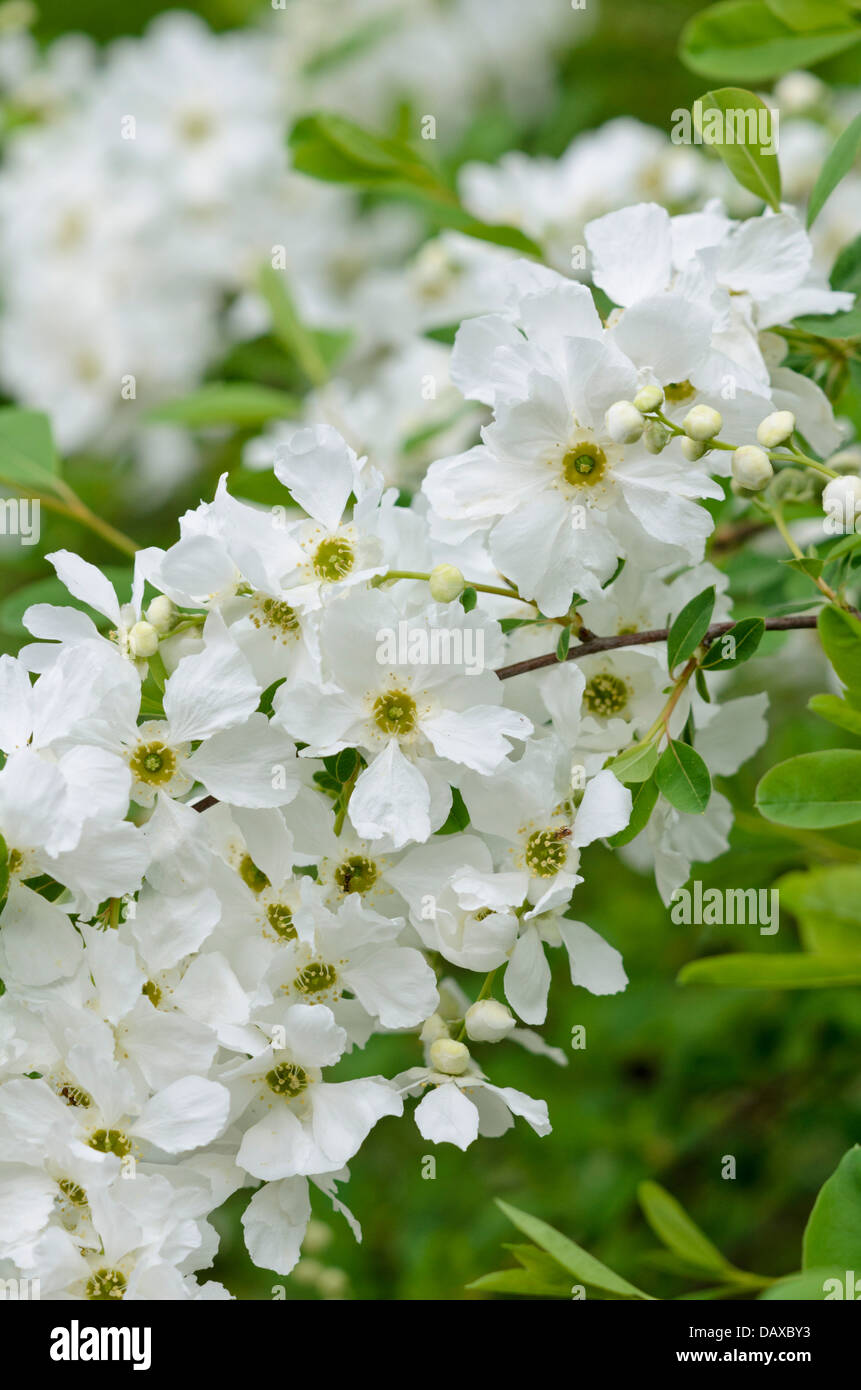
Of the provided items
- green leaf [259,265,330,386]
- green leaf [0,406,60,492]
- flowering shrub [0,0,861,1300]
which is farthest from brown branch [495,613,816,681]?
green leaf [259,265,330,386]

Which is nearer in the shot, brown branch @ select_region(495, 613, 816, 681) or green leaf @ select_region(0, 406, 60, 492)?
brown branch @ select_region(495, 613, 816, 681)

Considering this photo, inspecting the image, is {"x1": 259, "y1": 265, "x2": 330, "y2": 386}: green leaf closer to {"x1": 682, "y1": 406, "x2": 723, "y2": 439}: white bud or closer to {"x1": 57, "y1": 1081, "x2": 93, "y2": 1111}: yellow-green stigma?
{"x1": 682, "y1": 406, "x2": 723, "y2": 439}: white bud

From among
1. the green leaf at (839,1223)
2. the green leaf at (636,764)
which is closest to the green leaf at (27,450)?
the green leaf at (636,764)

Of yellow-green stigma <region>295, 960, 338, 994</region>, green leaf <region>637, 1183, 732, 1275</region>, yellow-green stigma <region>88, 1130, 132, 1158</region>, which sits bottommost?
green leaf <region>637, 1183, 732, 1275</region>

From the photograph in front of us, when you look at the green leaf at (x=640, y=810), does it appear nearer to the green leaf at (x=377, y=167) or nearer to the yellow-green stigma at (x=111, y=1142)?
the yellow-green stigma at (x=111, y=1142)

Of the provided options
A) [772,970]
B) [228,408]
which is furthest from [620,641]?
[228,408]

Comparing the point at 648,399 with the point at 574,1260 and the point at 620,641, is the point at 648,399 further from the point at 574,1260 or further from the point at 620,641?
the point at 574,1260
